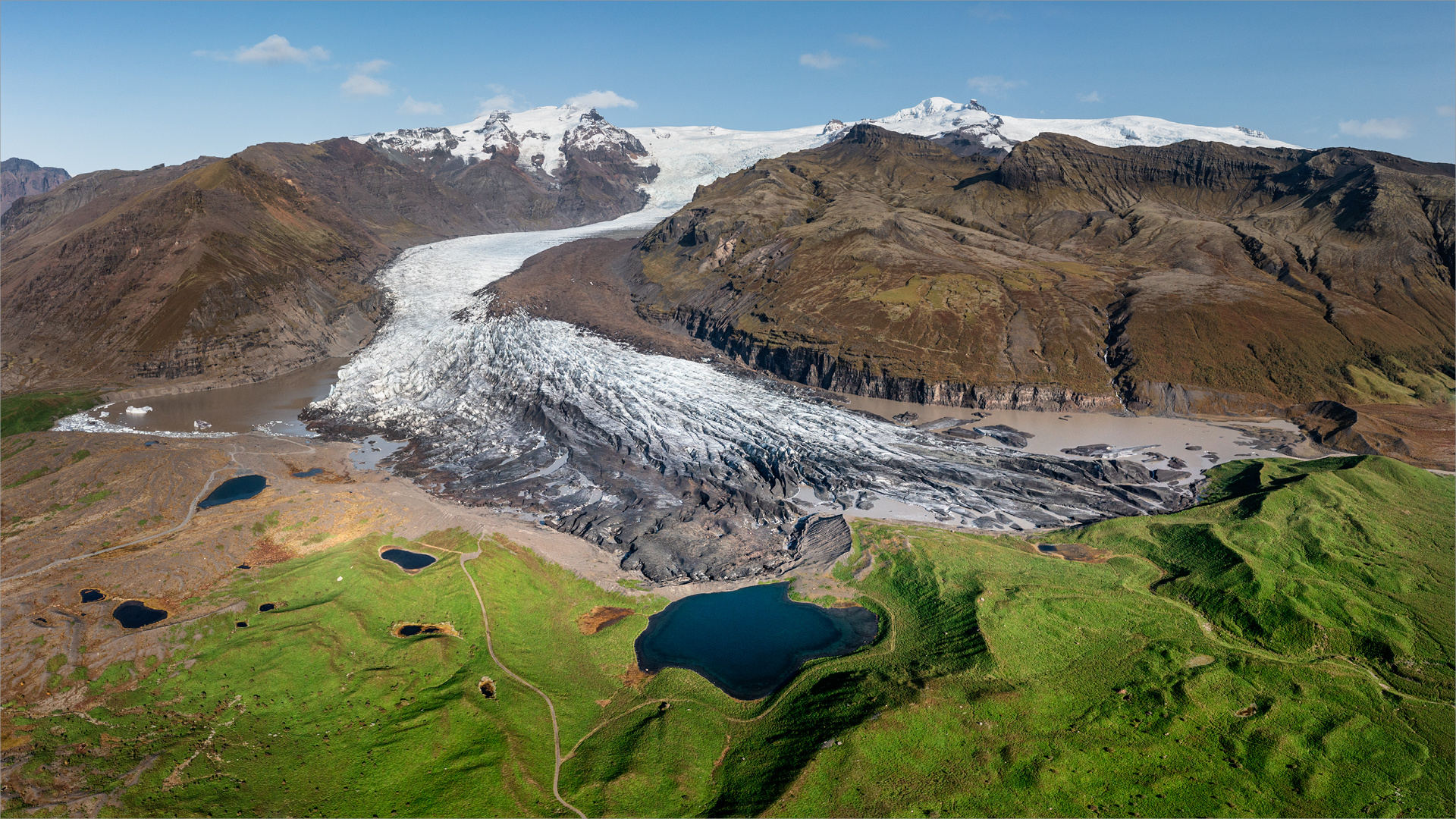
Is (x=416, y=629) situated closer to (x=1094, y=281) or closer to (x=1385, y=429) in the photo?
(x=1385, y=429)

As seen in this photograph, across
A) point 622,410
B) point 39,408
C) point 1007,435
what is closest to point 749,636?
point 622,410

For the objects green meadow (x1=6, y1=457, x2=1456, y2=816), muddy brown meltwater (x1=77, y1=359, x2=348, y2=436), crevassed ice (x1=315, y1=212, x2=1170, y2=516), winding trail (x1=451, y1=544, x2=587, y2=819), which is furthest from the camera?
muddy brown meltwater (x1=77, y1=359, x2=348, y2=436)

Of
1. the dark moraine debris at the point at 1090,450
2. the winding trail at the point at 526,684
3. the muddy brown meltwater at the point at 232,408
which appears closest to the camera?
the winding trail at the point at 526,684

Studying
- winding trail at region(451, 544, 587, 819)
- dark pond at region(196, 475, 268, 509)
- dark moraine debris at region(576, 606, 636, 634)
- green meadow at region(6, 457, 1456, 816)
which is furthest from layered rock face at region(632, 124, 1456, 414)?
dark pond at region(196, 475, 268, 509)

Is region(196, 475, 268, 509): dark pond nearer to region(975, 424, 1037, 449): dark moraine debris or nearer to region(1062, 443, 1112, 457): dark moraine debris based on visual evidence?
region(975, 424, 1037, 449): dark moraine debris

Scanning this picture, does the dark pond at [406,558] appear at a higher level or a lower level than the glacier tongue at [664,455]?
lower

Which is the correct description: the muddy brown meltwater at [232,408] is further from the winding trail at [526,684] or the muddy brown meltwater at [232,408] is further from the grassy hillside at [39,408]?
the winding trail at [526,684]

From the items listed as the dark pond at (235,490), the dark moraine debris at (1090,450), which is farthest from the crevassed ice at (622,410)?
the dark pond at (235,490)
